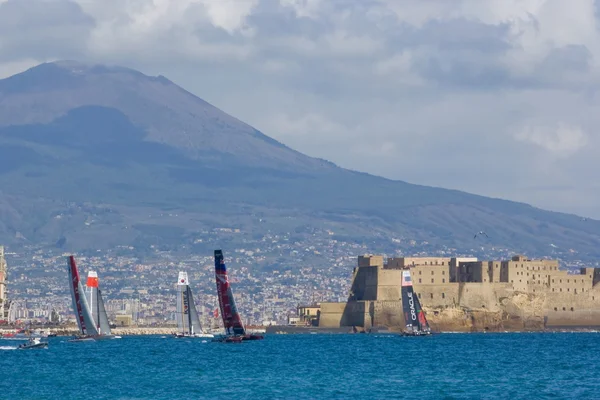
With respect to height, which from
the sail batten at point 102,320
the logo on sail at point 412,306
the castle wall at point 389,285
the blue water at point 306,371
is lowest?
the blue water at point 306,371

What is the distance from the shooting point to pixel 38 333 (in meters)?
163

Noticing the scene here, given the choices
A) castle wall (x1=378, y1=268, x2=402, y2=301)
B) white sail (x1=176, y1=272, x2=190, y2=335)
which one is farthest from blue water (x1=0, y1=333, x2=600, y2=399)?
castle wall (x1=378, y1=268, x2=402, y2=301)

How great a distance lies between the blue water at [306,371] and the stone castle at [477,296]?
2428 cm

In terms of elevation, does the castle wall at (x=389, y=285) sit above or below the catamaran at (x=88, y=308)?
above

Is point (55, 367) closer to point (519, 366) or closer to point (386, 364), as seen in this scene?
point (386, 364)

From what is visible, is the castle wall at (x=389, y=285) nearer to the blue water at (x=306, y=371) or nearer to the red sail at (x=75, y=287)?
the blue water at (x=306, y=371)

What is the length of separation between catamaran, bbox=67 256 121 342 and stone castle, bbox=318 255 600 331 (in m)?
27.9

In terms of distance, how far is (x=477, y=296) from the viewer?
150875mm

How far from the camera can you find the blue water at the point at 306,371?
227ft

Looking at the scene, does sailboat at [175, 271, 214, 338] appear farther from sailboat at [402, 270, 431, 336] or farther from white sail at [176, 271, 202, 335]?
sailboat at [402, 270, 431, 336]

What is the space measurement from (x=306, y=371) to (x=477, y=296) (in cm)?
6846

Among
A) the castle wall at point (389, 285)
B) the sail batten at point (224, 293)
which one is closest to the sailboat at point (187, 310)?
the castle wall at point (389, 285)

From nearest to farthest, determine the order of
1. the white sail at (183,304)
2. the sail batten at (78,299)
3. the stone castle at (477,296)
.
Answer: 1. the sail batten at (78,299)
2. the white sail at (183,304)
3. the stone castle at (477,296)

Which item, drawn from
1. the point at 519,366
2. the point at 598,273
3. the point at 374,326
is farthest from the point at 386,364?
the point at 598,273
